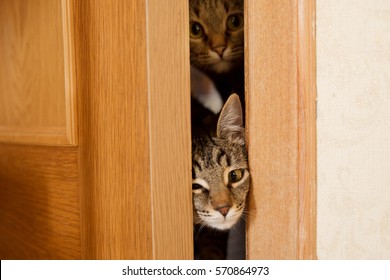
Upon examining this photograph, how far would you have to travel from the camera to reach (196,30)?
1181mm

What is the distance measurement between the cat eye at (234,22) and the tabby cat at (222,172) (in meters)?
0.32

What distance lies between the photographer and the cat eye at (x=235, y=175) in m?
0.95

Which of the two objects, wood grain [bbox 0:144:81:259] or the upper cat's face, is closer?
wood grain [bbox 0:144:81:259]

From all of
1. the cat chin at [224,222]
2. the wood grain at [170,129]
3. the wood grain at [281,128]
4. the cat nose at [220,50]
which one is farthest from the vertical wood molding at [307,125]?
the cat nose at [220,50]

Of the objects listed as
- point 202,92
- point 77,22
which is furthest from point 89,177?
point 202,92

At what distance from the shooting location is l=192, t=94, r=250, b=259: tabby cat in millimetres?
945

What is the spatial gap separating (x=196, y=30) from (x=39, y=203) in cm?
65

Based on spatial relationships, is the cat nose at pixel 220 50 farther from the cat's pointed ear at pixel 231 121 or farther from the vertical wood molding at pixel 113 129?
the vertical wood molding at pixel 113 129
